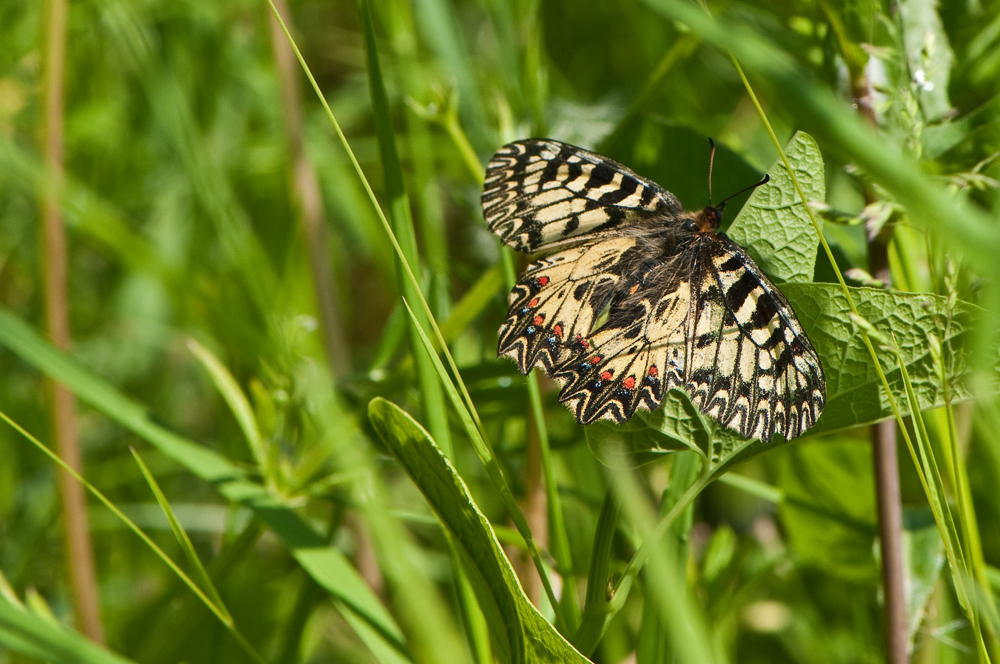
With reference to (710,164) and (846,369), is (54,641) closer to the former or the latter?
(846,369)

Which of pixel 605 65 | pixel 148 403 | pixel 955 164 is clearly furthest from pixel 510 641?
pixel 605 65

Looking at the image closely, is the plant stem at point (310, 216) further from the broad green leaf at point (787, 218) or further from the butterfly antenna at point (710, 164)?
the broad green leaf at point (787, 218)

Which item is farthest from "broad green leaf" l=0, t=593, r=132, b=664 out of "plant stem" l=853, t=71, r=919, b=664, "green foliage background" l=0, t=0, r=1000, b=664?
"plant stem" l=853, t=71, r=919, b=664

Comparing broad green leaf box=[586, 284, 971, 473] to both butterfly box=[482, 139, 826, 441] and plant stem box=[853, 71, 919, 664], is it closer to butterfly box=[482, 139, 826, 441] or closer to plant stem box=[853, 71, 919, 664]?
butterfly box=[482, 139, 826, 441]

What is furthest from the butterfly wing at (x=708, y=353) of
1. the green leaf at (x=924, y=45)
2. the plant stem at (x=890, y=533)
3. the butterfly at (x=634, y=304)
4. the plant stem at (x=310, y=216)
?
the plant stem at (x=310, y=216)

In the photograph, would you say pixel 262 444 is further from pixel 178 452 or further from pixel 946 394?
pixel 946 394

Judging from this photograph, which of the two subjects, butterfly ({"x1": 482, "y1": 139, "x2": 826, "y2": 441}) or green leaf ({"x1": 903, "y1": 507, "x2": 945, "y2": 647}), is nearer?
butterfly ({"x1": 482, "y1": 139, "x2": 826, "y2": 441})
